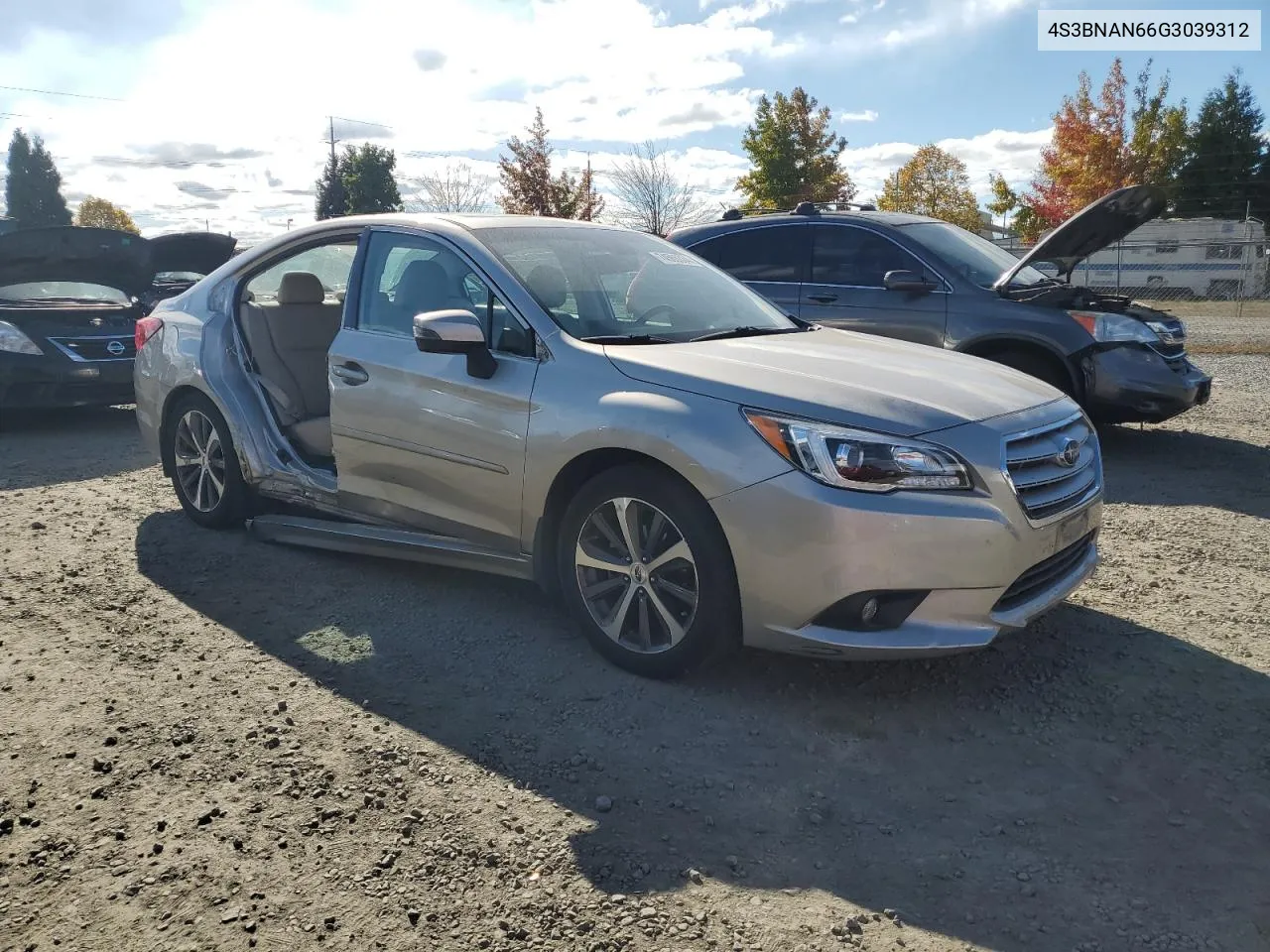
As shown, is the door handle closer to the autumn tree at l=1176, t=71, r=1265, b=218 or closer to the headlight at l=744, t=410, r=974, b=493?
the headlight at l=744, t=410, r=974, b=493

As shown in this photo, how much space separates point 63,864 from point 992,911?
7.59 feet

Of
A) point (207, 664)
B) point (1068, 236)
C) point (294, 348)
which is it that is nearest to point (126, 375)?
point (294, 348)

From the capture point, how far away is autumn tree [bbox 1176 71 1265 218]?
146 ft

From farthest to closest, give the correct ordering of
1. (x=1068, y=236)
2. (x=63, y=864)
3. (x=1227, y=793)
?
(x=1068, y=236), (x=1227, y=793), (x=63, y=864)

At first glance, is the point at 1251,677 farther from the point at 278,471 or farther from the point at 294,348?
the point at 294,348

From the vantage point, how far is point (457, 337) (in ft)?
12.7

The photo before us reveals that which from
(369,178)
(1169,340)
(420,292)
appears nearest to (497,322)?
(420,292)

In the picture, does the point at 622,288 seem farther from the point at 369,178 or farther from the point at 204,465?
the point at 369,178

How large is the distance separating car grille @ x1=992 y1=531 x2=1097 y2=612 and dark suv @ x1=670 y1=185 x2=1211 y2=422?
3.51 metres

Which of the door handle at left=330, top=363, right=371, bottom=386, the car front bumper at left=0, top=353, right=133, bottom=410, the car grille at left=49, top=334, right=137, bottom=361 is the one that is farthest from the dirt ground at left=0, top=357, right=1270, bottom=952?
the car grille at left=49, top=334, right=137, bottom=361

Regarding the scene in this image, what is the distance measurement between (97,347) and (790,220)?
6013 millimetres

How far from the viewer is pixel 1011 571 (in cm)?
333

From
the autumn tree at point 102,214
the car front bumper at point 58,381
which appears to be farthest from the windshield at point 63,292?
the autumn tree at point 102,214

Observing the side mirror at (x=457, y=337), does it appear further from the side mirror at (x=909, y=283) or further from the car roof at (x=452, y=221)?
the side mirror at (x=909, y=283)
